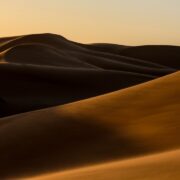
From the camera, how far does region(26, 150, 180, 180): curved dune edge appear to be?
3.27m

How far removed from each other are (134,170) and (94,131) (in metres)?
2.21

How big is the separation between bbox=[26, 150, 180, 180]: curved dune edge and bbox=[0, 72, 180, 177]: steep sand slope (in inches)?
19.1

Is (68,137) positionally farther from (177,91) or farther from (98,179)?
(98,179)

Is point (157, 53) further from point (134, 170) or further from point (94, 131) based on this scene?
point (134, 170)

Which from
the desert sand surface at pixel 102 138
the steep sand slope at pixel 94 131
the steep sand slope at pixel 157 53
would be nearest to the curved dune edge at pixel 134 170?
the desert sand surface at pixel 102 138

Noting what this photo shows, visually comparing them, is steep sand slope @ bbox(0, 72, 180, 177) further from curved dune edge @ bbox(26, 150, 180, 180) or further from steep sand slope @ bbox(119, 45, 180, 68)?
steep sand slope @ bbox(119, 45, 180, 68)

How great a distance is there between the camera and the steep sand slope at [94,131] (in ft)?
15.8

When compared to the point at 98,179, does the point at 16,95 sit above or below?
above

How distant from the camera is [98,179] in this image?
351cm

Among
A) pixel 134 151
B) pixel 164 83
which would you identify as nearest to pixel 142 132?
pixel 134 151

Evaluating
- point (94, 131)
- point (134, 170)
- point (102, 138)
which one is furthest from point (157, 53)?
point (134, 170)

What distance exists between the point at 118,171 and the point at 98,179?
21 cm

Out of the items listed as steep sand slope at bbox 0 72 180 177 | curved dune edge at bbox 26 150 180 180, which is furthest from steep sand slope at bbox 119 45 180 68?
curved dune edge at bbox 26 150 180 180

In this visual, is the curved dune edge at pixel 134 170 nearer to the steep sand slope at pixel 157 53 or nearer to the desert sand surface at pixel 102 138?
the desert sand surface at pixel 102 138
